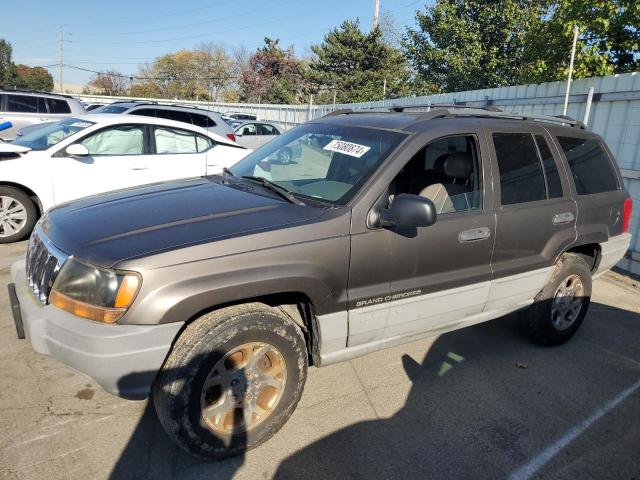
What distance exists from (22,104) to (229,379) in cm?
1285

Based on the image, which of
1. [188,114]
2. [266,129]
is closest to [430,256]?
[188,114]

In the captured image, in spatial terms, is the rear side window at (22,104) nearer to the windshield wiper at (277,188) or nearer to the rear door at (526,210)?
the windshield wiper at (277,188)

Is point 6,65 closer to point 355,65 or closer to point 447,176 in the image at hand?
point 355,65

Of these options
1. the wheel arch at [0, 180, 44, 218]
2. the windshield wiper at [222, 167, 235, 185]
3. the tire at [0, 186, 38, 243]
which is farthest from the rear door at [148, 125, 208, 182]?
the windshield wiper at [222, 167, 235, 185]

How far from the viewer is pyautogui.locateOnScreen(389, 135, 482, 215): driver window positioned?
11.0 feet

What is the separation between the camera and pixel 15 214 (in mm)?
6055

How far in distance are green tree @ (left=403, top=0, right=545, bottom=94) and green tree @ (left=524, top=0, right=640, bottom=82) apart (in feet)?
28.8

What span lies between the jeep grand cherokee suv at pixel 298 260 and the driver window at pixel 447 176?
0.01m

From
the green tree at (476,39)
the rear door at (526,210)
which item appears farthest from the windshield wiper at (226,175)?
the green tree at (476,39)

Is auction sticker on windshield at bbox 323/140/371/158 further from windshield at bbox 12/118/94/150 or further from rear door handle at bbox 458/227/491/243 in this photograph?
windshield at bbox 12/118/94/150

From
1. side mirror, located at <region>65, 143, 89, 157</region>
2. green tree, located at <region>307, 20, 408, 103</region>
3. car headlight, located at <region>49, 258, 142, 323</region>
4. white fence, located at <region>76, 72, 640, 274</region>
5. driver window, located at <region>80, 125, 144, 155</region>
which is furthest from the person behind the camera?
green tree, located at <region>307, 20, 408, 103</region>

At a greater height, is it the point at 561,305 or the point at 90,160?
the point at 90,160

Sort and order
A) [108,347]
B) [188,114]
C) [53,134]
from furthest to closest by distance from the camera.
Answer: [188,114] → [53,134] → [108,347]

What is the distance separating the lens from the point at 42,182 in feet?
20.0
